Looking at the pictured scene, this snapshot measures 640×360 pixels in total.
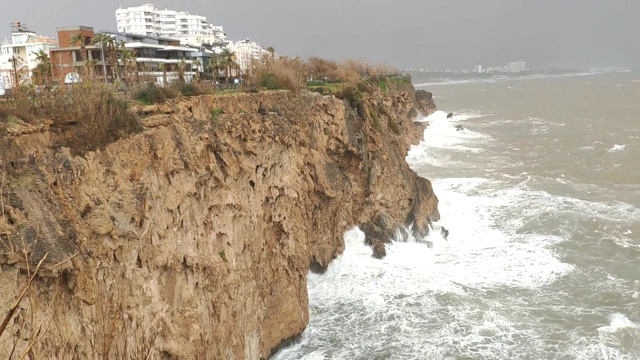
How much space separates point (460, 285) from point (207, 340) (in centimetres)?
1237

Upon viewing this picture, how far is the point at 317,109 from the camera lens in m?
24.7

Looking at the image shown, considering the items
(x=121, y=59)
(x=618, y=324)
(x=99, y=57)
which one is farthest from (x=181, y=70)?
(x=618, y=324)

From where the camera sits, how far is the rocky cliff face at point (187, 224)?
9867 millimetres

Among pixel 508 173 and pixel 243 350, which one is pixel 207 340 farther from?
pixel 508 173

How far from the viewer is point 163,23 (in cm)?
11319

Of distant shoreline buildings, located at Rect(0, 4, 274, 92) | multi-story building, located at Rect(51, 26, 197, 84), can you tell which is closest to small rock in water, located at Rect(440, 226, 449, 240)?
distant shoreline buildings, located at Rect(0, 4, 274, 92)

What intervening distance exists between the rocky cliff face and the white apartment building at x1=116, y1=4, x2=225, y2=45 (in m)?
84.4

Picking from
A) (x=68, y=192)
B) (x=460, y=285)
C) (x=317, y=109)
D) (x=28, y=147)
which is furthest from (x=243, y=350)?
(x=317, y=109)

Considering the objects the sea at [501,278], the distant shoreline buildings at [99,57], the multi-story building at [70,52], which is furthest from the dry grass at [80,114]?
the multi-story building at [70,52]

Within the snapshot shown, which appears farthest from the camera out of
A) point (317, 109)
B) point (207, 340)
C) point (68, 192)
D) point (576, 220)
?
point (576, 220)

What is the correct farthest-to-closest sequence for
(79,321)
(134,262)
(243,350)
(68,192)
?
(243,350)
(134,262)
(68,192)
(79,321)

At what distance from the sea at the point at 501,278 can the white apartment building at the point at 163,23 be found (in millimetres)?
80575

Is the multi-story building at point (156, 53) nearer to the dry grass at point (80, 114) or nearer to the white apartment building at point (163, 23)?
the dry grass at point (80, 114)

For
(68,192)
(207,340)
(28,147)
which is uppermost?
(28,147)
